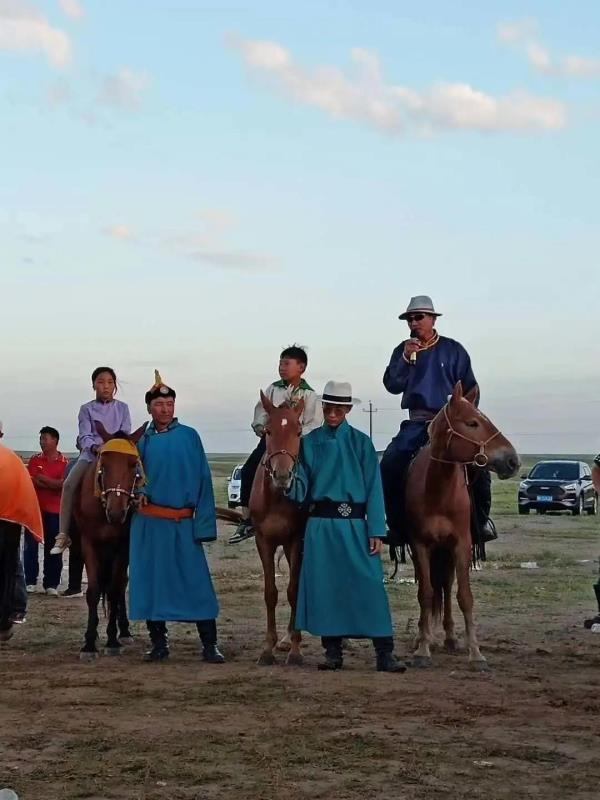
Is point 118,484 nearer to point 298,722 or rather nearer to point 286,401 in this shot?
point 286,401

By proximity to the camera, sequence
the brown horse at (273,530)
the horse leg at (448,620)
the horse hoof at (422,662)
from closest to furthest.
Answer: the horse hoof at (422,662), the brown horse at (273,530), the horse leg at (448,620)

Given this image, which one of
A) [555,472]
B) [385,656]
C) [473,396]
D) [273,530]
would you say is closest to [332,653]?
[385,656]

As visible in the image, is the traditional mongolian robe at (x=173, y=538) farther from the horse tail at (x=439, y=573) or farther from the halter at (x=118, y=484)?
the horse tail at (x=439, y=573)

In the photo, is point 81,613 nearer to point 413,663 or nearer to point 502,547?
point 413,663

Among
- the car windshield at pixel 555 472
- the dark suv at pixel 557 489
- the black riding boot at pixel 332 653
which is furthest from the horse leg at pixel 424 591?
the car windshield at pixel 555 472

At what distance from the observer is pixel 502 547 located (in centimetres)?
2469

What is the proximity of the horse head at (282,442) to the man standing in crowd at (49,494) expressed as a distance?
672 centimetres

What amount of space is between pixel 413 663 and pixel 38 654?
3365mm

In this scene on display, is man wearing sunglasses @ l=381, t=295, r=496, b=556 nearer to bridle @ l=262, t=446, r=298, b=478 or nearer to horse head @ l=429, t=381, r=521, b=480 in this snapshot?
horse head @ l=429, t=381, r=521, b=480

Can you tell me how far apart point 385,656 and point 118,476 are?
2686 millimetres

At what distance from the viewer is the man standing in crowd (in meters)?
16.0

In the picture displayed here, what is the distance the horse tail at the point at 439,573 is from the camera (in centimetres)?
1112

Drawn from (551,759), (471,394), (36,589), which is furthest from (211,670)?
(36,589)

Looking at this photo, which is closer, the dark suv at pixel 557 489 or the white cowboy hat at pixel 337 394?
the white cowboy hat at pixel 337 394
